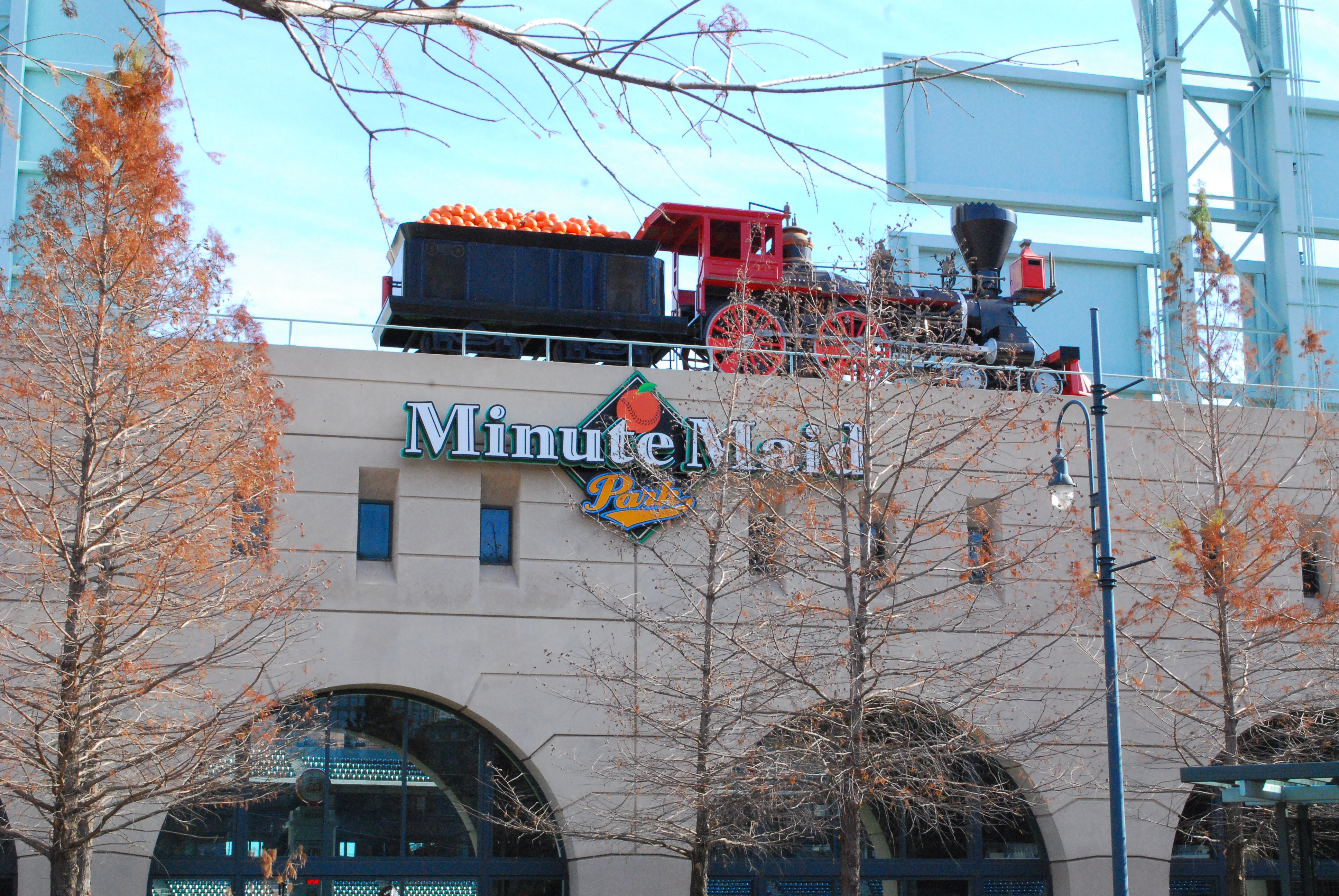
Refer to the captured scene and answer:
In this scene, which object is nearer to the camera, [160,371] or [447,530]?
[160,371]

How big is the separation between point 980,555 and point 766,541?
8.76ft

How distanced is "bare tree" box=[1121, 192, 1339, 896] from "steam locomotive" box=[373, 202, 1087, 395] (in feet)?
8.26

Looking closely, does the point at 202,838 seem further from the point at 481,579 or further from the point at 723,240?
the point at 723,240

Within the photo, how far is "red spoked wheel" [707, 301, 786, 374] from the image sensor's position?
19.0 meters

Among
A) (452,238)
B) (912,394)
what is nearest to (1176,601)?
(912,394)

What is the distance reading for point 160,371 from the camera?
15000 mm

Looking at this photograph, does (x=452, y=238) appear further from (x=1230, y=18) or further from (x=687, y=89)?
(x=1230, y=18)

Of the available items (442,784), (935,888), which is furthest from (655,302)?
(935,888)

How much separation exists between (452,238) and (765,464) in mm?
7677

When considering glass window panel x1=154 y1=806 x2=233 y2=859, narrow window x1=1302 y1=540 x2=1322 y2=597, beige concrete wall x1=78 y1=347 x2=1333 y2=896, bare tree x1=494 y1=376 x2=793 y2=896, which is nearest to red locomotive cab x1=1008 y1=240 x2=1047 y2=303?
beige concrete wall x1=78 y1=347 x2=1333 y2=896

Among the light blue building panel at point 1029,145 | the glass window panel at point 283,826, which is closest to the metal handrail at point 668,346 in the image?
the glass window panel at point 283,826

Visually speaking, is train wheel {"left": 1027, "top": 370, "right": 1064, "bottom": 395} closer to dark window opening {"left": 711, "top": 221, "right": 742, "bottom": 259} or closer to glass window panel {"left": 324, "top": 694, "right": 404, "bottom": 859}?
dark window opening {"left": 711, "top": 221, "right": 742, "bottom": 259}

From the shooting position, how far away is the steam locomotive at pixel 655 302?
22.0m

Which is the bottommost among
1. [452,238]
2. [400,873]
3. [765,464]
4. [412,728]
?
[400,873]
